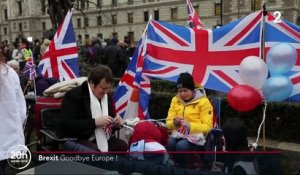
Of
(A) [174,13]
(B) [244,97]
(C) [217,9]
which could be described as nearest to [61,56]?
(B) [244,97]

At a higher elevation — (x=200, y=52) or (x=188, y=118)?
(x=200, y=52)

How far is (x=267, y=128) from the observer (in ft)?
19.5

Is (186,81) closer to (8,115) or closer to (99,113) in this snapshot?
(99,113)

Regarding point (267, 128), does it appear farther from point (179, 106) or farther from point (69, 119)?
point (69, 119)

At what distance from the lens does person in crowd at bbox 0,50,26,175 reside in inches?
133

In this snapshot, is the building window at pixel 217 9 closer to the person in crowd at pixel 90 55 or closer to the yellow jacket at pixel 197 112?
the person in crowd at pixel 90 55

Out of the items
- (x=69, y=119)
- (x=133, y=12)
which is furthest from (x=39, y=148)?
(x=133, y=12)

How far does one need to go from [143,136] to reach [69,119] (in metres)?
0.79

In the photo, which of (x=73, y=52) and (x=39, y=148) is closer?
(x=39, y=148)

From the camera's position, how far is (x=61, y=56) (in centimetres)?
697

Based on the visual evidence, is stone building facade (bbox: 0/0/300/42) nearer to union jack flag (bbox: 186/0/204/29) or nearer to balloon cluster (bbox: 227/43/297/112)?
union jack flag (bbox: 186/0/204/29)

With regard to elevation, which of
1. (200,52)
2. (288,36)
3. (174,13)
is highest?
(174,13)

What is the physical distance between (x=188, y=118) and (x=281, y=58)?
1154 millimetres

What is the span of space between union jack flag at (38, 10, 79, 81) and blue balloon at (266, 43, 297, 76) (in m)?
3.60
